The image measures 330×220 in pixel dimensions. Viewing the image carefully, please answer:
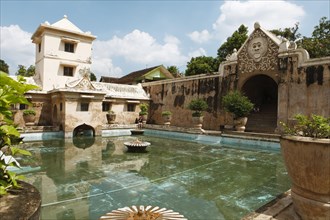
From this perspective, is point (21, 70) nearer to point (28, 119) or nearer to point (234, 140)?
point (28, 119)

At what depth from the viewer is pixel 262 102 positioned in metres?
16.8

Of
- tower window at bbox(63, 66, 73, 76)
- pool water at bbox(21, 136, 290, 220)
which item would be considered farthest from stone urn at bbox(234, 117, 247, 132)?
tower window at bbox(63, 66, 73, 76)

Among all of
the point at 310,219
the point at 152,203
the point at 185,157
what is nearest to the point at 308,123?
the point at 310,219

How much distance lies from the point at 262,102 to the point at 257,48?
185 inches

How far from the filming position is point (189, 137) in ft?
42.6

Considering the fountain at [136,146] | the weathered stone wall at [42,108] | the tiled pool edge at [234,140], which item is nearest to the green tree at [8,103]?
the fountain at [136,146]

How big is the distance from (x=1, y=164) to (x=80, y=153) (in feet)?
24.6

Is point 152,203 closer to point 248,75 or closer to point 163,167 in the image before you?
point 163,167

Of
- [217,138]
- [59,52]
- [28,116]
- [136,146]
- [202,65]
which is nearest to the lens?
[136,146]

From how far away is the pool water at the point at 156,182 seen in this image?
12.6ft

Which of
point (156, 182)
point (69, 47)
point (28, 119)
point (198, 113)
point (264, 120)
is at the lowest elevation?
point (156, 182)

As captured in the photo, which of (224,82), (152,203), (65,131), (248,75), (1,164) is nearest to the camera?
(1,164)

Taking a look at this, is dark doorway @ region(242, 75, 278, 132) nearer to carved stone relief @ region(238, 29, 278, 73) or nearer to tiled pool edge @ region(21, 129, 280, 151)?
carved stone relief @ region(238, 29, 278, 73)

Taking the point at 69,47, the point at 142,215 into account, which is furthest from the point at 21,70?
the point at 142,215
